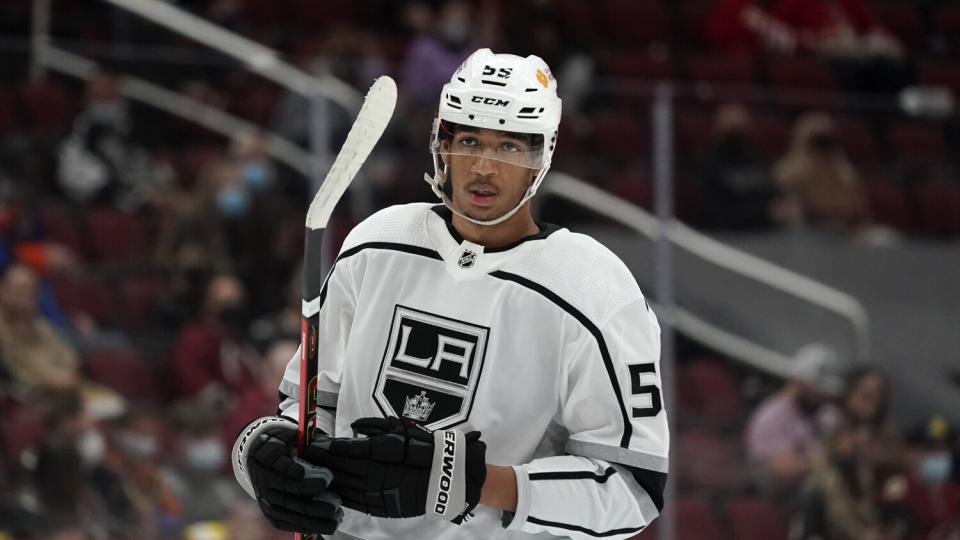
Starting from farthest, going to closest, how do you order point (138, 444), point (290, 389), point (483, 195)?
point (138, 444), point (290, 389), point (483, 195)

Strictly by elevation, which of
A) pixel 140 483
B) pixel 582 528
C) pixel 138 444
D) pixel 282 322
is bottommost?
pixel 140 483

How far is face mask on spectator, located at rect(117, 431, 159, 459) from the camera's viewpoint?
15.7 feet

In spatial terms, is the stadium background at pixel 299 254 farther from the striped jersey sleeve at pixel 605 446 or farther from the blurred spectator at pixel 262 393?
the striped jersey sleeve at pixel 605 446

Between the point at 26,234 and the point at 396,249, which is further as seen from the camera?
the point at 26,234

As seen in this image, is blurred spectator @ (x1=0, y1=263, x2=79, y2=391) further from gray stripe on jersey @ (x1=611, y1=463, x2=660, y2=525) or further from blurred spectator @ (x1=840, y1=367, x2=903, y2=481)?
gray stripe on jersey @ (x1=611, y1=463, x2=660, y2=525)

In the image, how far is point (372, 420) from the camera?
2.12 metres

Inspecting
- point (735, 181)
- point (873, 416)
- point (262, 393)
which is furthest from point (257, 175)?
point (873, 416)

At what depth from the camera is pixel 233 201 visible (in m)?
5.01

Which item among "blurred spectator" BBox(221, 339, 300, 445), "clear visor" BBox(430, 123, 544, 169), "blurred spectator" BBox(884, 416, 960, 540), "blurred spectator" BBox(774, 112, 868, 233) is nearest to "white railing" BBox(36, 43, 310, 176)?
"blurred spectator" BBox(221, 339, 300, 445)

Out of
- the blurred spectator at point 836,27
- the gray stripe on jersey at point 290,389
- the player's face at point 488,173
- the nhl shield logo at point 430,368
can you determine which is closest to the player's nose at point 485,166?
the player's face at point 488,173

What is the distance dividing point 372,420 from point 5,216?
9.92 ft

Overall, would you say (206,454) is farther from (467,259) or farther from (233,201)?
(467,259)

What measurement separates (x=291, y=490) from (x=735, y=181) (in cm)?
339

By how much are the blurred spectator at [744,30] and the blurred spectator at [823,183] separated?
2.22m
